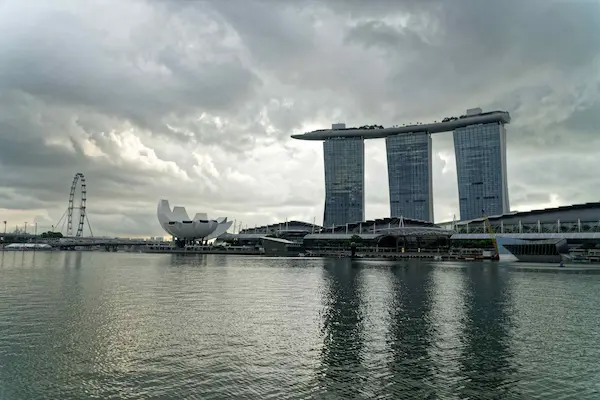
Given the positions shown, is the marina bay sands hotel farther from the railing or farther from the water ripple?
the water ripple

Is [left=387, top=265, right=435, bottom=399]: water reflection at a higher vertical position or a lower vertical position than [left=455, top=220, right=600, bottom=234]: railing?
lower

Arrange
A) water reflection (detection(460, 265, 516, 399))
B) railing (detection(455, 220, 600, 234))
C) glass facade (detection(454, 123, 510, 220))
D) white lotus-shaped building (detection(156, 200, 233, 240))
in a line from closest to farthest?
1. water reflection (detection(460, 265, 516, 399))
2. railing (detection(455, 220, 600, 234))
3. glass facade (detection(454, 123, 510, 220))
4. white lotus-shaped building (detection(156, 200, 233, 240))

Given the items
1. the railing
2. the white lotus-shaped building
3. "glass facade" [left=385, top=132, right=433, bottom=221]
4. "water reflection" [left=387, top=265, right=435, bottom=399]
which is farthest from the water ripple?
"glass facade" [left=385, top=132, right=433, bottom=221]

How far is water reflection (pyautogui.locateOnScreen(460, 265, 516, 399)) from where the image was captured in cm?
1477

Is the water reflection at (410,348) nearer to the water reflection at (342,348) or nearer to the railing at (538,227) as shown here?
the water reflection at (342,348)

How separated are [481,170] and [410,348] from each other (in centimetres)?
17412

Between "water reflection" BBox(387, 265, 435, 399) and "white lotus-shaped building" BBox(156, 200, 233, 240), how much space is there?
156m

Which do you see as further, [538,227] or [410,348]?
[538,227]

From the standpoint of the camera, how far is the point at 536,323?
25578 millimetres

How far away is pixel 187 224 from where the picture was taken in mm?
183750

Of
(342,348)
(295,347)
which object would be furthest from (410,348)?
(295,347)

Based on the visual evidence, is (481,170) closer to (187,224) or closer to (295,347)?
(187,224)

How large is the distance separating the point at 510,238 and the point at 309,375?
118 m

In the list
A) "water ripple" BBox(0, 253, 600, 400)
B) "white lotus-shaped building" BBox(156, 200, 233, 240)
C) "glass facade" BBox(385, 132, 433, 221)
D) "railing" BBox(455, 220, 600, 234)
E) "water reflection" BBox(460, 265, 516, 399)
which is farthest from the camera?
"glass facade" BBox(385, 132, 433, 221)
